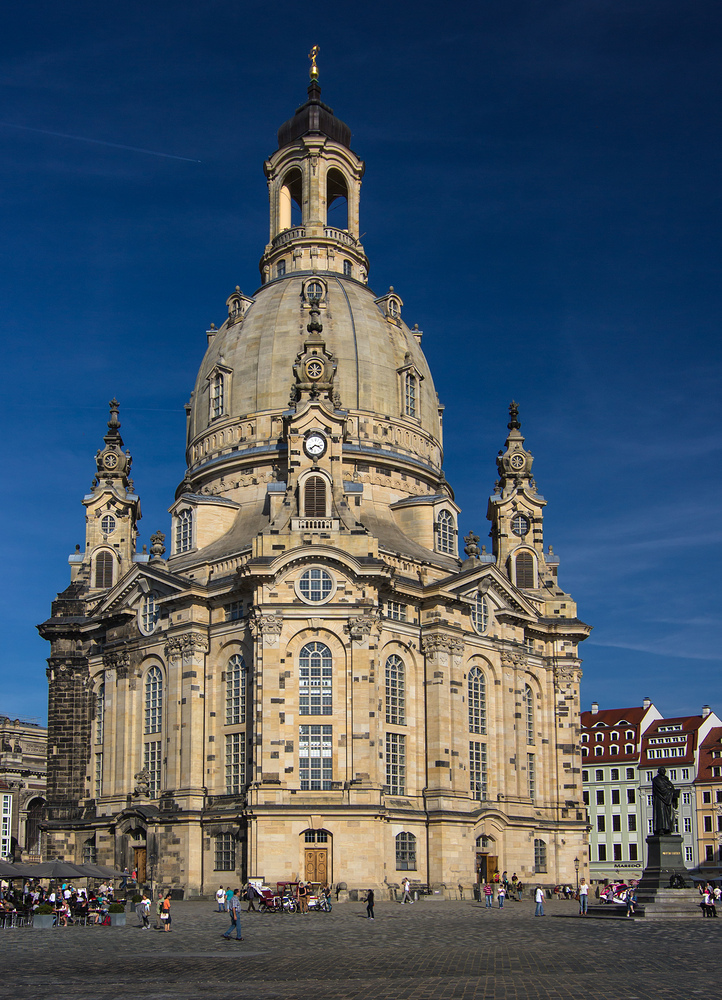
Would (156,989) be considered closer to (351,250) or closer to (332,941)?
(332,941)

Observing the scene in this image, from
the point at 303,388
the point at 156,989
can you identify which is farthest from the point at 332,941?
the point at 303,388

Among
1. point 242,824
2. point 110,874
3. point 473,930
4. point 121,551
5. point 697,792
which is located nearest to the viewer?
point 473,930

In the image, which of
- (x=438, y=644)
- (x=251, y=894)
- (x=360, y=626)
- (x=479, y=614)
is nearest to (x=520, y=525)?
(x=479, y=614)

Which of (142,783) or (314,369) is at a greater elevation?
(314,369)

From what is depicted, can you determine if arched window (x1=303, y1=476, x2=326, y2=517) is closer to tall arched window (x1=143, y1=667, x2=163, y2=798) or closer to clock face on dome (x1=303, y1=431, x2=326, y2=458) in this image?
clock face on dome (x1=303, y1=431, x2=326, y2=458)

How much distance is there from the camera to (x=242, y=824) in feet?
212

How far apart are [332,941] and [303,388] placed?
42.9 metres

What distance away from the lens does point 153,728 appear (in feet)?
242

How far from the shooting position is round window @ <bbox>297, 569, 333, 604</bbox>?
66375 mm

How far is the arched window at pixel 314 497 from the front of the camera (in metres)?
69.8

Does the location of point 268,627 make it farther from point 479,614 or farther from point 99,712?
point 99,712

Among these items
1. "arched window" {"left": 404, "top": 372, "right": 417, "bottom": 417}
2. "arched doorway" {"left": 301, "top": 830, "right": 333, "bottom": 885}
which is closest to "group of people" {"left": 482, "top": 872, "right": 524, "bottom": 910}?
"arched doorway" {"left": 301, "top": 830, "right": 333, "bottom": 885}

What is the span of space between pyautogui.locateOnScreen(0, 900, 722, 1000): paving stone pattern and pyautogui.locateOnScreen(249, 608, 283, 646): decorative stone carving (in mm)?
18273

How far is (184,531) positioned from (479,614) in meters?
21.1
